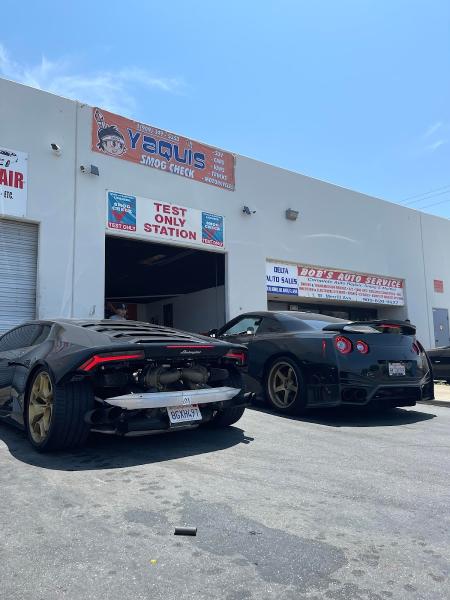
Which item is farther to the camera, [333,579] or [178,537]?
[178,537]

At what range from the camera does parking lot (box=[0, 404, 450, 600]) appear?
2262 mm

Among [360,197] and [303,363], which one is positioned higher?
[360,197]

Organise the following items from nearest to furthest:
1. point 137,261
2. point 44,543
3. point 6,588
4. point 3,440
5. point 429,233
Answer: point 6,588 < point 44,543 < point 3,440 < point 137,261 < point 429,233

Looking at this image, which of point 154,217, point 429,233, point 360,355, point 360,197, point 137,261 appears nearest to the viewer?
point 360,355

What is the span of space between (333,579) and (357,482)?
151 centimetres

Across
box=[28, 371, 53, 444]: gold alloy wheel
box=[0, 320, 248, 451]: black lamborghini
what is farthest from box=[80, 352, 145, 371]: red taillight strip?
box=[28, 371, 53, 444]: gold alloy wheel

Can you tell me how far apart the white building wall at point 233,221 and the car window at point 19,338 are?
388 cm

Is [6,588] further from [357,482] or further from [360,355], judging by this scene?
[360,355]

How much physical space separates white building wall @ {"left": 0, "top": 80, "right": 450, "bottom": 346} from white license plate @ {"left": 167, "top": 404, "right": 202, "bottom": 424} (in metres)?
6.33

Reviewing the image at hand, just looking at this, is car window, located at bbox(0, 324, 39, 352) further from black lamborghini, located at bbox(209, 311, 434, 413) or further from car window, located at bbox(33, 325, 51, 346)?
black lamborghini, located at bbox(209, 311, 434, 413)

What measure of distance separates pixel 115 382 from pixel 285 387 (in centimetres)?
284

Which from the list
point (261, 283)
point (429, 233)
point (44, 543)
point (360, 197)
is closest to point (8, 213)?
point (261, 283)

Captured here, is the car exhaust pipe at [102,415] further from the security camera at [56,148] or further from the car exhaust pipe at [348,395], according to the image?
the security camera at [56,148]

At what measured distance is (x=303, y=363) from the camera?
6.29 meters
